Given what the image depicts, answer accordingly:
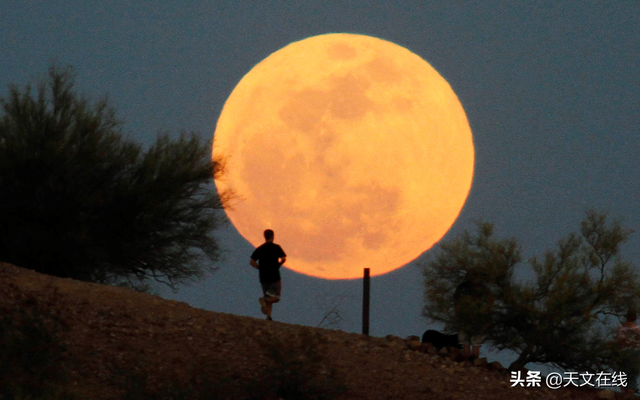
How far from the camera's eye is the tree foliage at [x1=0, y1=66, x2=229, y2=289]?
20906mm

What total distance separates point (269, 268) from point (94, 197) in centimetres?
803

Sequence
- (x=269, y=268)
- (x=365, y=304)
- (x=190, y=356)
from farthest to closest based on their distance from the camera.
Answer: (x=365, y=304) < (x=269, y=268) < (x=190, y=356)

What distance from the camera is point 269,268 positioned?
15.4 meters

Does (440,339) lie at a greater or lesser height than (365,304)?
lesser

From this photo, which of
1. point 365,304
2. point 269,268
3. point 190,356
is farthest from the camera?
point 365,304

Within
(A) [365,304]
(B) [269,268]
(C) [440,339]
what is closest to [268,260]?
(B) [269,268]

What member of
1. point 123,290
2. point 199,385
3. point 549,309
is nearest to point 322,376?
point 199,385

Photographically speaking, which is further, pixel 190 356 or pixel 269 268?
pixel 269 268

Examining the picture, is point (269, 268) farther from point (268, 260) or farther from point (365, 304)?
point (365, 304)

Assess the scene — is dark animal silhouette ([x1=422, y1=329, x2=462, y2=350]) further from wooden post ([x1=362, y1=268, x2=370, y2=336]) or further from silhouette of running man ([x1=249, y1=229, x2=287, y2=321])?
silhouette of running man ([x1=249, y1=229, x2=287, y2=321])

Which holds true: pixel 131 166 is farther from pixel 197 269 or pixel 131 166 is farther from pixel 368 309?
pixel 368 309

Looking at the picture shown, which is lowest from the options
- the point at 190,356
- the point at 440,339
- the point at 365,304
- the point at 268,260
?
the point at 190,356

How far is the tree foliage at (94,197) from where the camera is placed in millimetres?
20906

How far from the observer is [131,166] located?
22.8 meters
